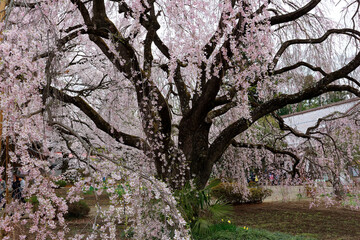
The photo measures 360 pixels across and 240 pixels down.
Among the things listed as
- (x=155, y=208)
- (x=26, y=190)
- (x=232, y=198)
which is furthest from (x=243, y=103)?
(x=232, y=198)

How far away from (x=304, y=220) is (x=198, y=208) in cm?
409

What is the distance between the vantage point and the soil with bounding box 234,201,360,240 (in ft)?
20.4

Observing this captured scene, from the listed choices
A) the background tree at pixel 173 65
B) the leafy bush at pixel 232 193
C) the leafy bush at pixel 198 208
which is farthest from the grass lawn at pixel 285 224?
the background tree at pixel 173 65

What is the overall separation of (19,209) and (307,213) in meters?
7.84

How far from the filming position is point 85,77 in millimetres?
8797

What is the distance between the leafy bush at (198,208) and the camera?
182 inches

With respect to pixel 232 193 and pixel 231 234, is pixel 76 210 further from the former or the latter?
pixel 231 234

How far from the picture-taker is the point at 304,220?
299 inches

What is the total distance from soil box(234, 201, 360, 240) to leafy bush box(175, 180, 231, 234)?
228 cm

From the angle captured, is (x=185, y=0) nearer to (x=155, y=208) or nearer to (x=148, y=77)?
(x=148, y=77)

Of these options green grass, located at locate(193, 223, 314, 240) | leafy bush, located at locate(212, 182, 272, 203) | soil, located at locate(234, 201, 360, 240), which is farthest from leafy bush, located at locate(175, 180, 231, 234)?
leafy bush, located at locate(212, 182, 272, 203)

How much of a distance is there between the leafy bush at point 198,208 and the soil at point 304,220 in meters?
2.28

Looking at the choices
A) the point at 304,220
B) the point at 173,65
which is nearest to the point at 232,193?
the point at 304,220

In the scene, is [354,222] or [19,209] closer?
[19,209]
